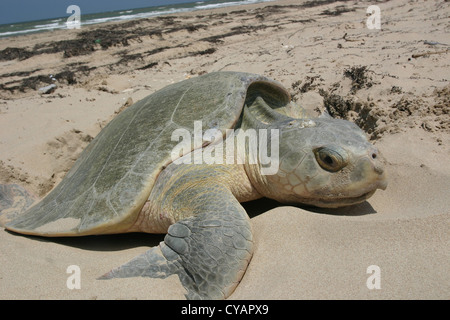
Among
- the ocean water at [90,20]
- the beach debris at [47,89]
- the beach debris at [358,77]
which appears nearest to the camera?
the beach debris at [358,77]

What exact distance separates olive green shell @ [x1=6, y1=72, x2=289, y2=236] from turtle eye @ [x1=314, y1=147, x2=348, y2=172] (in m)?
0.56

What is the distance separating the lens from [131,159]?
185cm

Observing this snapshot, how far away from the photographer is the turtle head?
154 cm

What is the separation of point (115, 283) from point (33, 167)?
2175 millimetres

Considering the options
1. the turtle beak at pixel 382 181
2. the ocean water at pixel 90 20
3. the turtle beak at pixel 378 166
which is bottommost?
the turtle beak at pixel 382 181

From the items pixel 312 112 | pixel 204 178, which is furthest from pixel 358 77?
pixel 204 178

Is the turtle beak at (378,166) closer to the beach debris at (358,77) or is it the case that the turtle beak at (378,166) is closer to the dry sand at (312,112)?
the dry sand at (312,112)

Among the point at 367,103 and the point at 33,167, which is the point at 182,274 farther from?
the point at 33,167

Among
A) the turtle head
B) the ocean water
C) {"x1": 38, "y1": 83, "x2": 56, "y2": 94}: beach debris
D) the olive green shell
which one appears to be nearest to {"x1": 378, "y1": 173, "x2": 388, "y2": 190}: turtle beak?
the turtle head

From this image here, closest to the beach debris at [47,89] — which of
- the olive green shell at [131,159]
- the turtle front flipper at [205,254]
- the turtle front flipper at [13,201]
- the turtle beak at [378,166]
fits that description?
the turtle front flipper at [13,201]

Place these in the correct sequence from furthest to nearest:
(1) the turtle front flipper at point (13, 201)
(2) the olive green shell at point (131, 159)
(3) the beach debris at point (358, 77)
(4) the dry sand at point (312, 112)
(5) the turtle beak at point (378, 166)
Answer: (3) the beach debris at point (358, 77) → (1) the turtle front flipper at point (13, 201) → (2) the olive green shell at point (131, 159) → (5) the turtle beak at point (378, 166) → (4) the dry sand at point (312, 112)

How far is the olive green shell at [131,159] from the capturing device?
68.6 inches

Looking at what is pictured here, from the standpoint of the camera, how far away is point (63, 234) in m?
1.84

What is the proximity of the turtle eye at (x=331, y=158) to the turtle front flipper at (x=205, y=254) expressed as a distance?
0.47 metres
